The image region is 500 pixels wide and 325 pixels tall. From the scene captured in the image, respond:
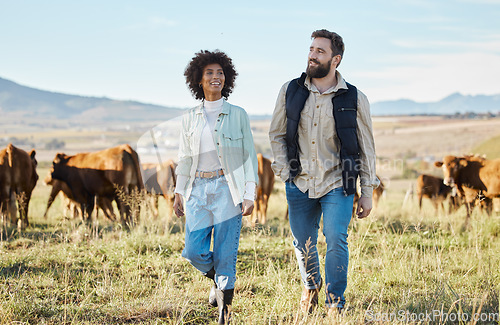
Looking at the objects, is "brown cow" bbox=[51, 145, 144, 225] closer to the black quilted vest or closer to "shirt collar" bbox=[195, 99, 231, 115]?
"shirt collar" bbox=[195, 99, 231, 115]

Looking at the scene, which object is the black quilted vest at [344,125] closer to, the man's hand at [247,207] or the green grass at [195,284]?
the man's hand at [247,207]

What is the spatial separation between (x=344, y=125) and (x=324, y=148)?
0.91 feet

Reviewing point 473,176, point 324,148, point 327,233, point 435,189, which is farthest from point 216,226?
point 435,189

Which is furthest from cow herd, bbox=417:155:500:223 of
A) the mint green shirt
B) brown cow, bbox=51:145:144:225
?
the mint green shirt

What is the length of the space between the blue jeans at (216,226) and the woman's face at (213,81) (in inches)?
31.9

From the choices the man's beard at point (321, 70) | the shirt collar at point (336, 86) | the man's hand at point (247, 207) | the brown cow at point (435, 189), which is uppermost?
the man's beard at point (321, 70)

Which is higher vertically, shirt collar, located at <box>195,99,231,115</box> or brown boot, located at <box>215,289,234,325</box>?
shirt collar, located at <box>195,99,231,115</box>

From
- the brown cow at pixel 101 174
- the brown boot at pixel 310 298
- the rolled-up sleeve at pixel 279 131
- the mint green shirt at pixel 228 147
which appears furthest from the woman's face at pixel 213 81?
the brown cow at pixel 101 174

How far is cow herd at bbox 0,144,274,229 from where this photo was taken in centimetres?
1011

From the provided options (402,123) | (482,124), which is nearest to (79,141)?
(402,123)

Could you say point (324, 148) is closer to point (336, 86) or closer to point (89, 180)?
point (336, 86)

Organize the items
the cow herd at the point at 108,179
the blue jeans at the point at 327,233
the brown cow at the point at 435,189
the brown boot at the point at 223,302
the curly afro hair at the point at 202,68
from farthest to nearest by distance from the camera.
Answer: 1. the brown cow at the point at 435,189
2. the cow herd at the point at 108,179
3. the curly afro hair at the point at 202,68
4. the brown boot at the point at 223,302
5. the blue jeans at the point at 327,233

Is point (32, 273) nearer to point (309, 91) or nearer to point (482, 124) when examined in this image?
point (309, 91)

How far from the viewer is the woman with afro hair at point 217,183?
167 inches
